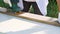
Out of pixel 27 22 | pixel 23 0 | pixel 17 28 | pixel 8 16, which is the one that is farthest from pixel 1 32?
pixel 23 0

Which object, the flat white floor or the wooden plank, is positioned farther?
the wooden plank

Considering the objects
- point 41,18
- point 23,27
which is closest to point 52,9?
point 41,18

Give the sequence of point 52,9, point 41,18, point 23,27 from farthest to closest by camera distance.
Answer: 1. point 52,9
2. point 41,18
3. point 23,27

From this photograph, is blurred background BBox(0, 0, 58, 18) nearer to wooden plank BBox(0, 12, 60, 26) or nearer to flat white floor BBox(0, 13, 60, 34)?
wooden plank BBox(0, 12, 60, 26)

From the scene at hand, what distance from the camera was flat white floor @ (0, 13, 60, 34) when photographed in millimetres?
3111

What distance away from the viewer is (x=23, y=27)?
10.9 ft

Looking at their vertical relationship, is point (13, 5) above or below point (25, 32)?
above

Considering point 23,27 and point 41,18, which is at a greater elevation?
point 41,18

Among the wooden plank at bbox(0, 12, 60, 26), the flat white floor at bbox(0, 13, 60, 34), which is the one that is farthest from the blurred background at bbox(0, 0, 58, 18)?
the flat white floor at bbox(0, 13, 60, 34)

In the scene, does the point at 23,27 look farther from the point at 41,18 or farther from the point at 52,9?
the point at 52,9

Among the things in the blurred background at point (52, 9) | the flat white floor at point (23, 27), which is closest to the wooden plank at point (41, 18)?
the flat white floor at point (23, 27)

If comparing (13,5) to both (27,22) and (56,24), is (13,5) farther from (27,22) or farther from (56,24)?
(56,24)

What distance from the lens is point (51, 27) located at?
322 cm

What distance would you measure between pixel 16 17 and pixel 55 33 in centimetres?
108
